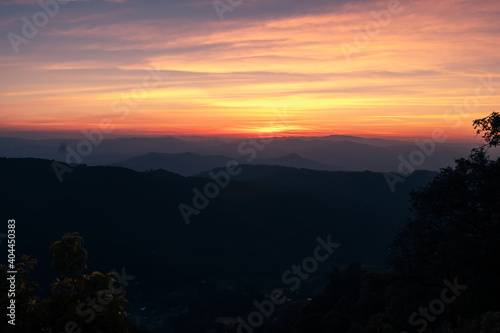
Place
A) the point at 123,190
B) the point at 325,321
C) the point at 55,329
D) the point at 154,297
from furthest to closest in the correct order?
the point at 123,190 < the point at 154,297 < the point at 325,321 < the point at 55,329

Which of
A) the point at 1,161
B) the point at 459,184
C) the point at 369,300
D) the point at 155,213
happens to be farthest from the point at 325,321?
the point at 1,161

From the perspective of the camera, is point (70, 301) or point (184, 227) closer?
point (70, 301)

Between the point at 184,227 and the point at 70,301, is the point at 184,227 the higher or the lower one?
the higher one

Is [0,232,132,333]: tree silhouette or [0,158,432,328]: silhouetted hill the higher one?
[0,158,432,328]: silhouetted hill

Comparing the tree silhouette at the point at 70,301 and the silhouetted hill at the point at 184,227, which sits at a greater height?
the silhouetted hill at the point at 184,227

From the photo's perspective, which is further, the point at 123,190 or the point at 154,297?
the point at 123,190

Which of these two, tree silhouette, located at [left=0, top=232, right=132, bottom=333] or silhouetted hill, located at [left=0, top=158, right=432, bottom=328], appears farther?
silhouetted hill, located at [left=0, top=158, right=432, bottom=328]

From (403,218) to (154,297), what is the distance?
117 metres

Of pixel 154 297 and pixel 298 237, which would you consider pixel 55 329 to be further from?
pixel 298 237

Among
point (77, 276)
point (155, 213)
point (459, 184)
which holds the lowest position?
point (77, 276)

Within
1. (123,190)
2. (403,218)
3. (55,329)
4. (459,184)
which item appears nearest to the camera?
(55,329)

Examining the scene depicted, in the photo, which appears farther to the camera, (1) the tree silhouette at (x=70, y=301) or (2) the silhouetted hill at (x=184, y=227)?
(2) the silhouetted hill at (x=184, y=227)

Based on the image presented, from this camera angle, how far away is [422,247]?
17781 mm

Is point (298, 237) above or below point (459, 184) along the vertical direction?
above
